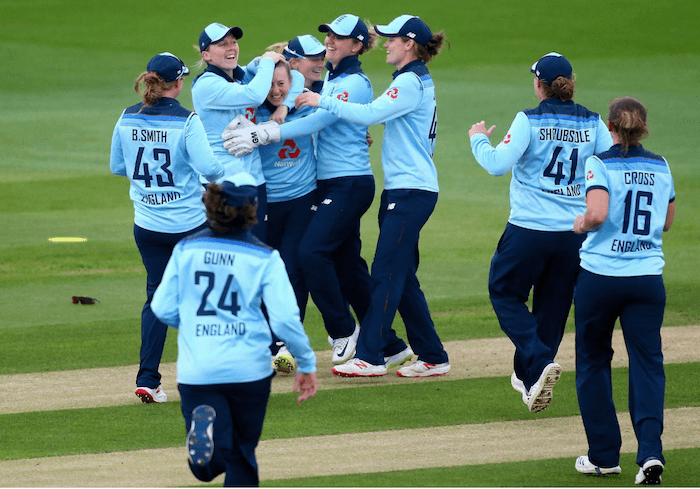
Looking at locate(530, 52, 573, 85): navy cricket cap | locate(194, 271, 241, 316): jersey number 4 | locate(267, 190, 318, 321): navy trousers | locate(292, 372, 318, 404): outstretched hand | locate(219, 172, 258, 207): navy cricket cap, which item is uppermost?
A: locate(530, 52, 573, 85): navy cricket cap

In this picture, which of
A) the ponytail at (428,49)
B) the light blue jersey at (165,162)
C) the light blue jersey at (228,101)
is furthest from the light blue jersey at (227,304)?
the ponytail at (428,49)

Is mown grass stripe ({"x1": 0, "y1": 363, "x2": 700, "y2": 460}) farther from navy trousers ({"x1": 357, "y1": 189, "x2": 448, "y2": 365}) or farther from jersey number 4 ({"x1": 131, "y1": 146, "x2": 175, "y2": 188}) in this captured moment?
jersey number 4 ({"x1": 131, "y1": 146, "x2": 175, "y2": 188})

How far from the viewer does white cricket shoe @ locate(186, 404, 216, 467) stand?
16.2 feet

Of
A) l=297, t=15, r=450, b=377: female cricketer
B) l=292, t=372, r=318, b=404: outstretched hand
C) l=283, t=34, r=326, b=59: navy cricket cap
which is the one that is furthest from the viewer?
l=283, t=34, r=326, b=59: navy cricket cap

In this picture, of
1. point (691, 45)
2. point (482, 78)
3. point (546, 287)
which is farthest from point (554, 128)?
point (691, 45)

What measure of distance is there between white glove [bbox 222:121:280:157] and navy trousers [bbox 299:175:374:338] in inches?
24.4

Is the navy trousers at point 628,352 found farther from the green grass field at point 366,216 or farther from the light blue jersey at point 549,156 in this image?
the light blue jersey at point 549,156

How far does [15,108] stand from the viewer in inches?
1209

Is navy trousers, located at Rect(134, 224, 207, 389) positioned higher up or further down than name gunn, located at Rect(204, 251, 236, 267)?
further down

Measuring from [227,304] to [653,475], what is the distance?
2618 millimetres

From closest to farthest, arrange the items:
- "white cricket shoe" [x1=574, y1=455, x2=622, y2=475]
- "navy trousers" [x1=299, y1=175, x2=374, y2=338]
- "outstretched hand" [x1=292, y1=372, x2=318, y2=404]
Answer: "outstretched hand" [x1=292, y1=372, x2=318, y2=404] → "white cricket shoe" [x1=574, y1=455, x2=622, y2=475] → "navy trousers" [x1=299, y1=175, x2=374, y2=338]

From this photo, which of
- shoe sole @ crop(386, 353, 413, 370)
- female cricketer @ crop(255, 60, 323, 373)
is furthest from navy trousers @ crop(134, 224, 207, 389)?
shoe sole @ crop(386, 353, 413, 370)

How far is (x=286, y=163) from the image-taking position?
348 inches

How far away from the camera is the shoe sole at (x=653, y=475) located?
603cm
